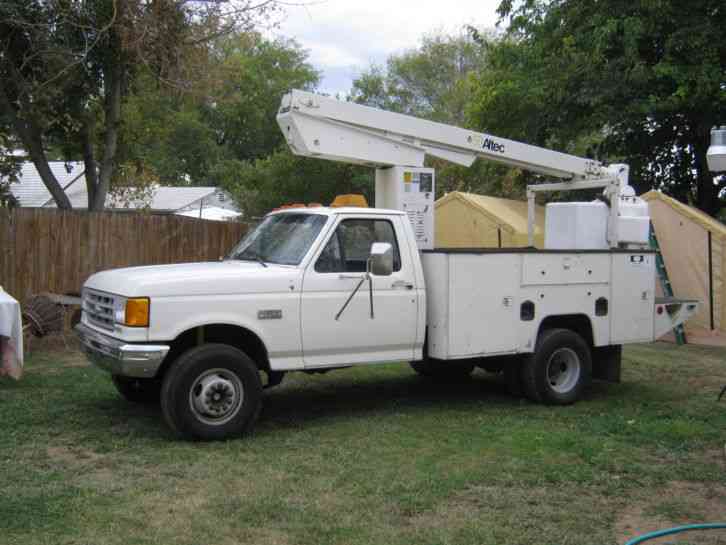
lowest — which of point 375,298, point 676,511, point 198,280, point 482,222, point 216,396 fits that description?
point 676,511

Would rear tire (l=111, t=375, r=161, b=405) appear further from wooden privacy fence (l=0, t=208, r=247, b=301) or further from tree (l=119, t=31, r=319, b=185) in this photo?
tree (l=119, t=31, r=319, b=185)

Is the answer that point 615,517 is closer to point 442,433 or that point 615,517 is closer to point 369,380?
point 442,433

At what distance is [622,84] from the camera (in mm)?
16562

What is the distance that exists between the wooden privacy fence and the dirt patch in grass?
1012 cm

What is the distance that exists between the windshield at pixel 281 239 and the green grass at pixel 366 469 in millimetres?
1567

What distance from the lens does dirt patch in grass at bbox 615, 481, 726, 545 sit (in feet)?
16.5

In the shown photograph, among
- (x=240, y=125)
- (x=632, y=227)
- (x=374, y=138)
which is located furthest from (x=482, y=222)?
(x=240, y=125)

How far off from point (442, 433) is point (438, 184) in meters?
22.1

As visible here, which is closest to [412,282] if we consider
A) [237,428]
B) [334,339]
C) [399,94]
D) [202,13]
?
[334,339]

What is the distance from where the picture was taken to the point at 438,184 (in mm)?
28797

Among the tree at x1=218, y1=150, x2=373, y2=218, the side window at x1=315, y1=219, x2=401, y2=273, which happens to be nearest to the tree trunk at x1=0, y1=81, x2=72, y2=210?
the side window at x1=315, y1=219, x2=401, y2=273

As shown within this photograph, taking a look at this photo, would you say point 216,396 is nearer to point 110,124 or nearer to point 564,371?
point 564,371

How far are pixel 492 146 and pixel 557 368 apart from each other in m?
2.61

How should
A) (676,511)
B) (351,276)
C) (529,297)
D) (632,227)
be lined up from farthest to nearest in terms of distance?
1. (632,227)
2. (529,297)
3. (351,276)
4. (676,511)
